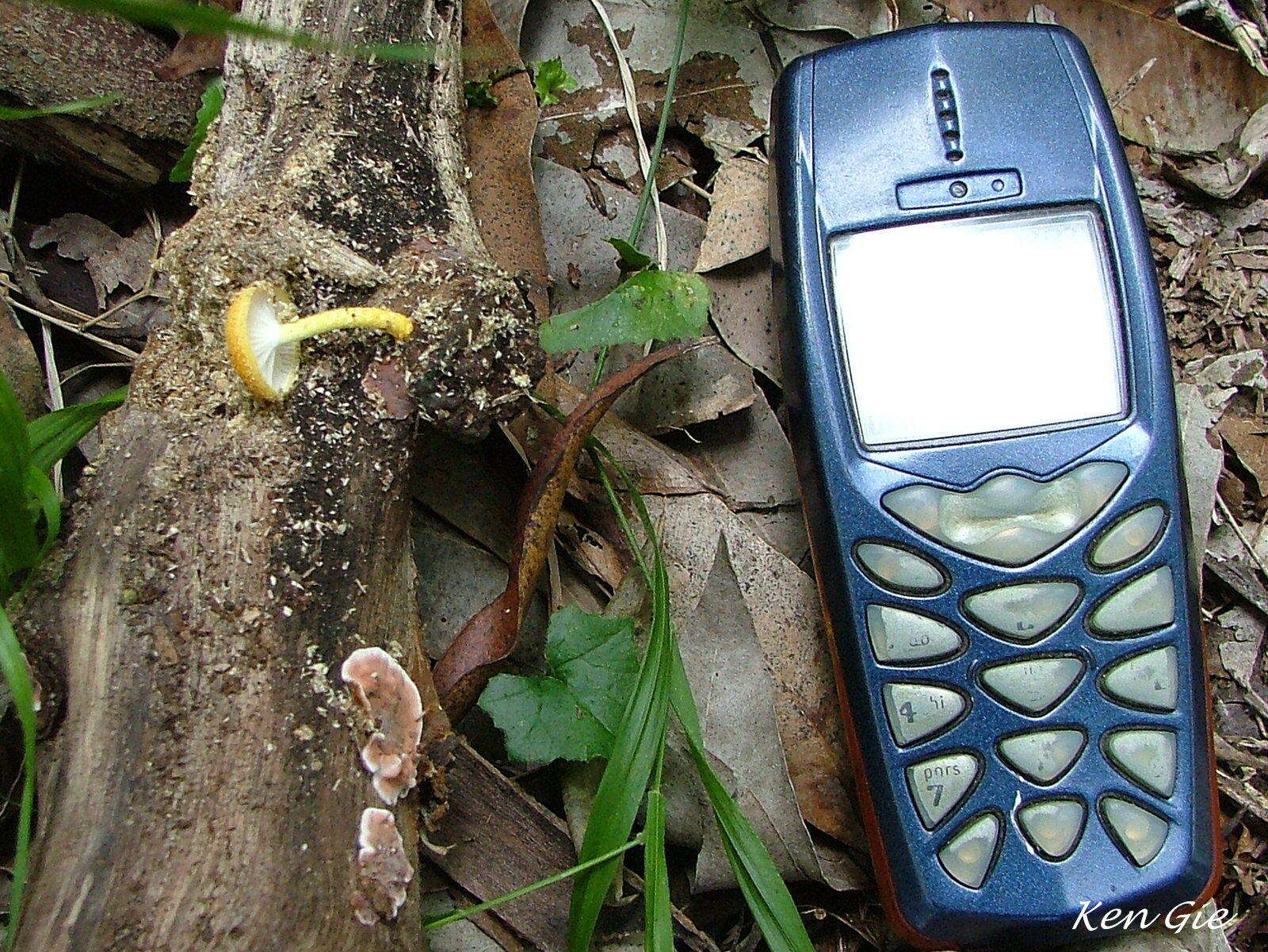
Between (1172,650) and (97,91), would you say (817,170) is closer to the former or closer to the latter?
(1172,650)

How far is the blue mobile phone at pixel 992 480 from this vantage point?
3.59ft

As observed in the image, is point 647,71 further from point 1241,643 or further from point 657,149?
point 1241,643

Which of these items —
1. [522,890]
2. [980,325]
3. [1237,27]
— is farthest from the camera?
[1237,27]

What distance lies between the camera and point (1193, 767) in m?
1.12

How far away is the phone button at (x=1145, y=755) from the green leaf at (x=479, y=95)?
109cm

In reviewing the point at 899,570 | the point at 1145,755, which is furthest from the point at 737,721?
the point at 1145,755

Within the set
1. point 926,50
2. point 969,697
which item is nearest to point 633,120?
point 926,50

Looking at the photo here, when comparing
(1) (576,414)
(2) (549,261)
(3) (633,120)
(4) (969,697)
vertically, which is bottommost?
(4) (969,697)

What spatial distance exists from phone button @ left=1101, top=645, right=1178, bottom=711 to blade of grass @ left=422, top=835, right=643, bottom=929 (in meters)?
0.58

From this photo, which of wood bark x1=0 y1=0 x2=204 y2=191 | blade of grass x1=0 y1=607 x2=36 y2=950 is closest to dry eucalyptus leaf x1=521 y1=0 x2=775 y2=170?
wood bark x1=0 y1=0 x2=204 y2=191

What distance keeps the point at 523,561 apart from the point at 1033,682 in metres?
0.61

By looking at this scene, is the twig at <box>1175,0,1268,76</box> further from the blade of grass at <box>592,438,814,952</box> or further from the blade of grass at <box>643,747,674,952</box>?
the blade of grass at <box>643,747,674,952</box>

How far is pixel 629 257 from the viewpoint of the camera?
1252 mm

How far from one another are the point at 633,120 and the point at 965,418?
0.63 m
